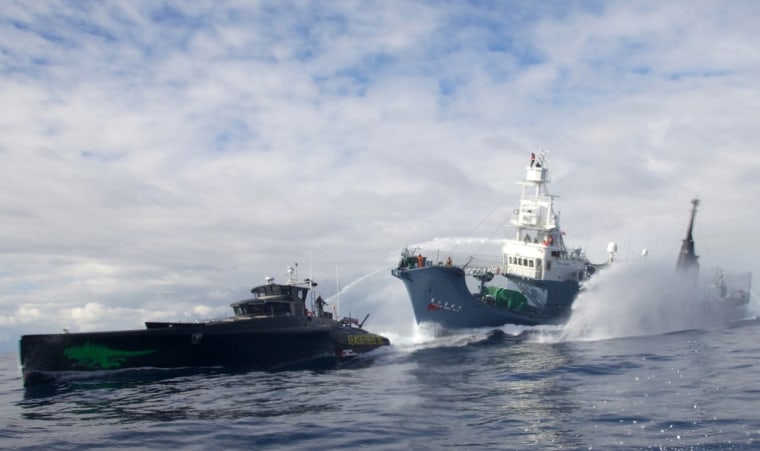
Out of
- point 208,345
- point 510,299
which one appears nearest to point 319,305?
point 208,345

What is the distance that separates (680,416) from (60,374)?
27.4m

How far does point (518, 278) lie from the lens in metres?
54.4

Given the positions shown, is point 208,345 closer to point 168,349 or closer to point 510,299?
point 168,349

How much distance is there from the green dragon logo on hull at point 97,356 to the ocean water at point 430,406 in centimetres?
100

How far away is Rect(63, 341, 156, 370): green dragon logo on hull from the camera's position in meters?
31.4

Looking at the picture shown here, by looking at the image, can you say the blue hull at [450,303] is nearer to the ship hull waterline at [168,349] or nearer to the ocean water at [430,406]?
the ocean water at [430,406]

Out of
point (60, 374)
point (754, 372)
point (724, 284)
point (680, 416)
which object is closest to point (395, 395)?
point (680, 416)

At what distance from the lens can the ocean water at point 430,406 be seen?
16.4 metres

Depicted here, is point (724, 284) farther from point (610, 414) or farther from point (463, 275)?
point (610, 414)

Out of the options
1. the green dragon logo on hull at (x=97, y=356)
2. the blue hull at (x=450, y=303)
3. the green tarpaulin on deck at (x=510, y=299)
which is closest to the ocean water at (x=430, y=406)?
the green dragon logo on hull at (x=97, y=356)

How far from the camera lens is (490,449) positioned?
1518 centimetres

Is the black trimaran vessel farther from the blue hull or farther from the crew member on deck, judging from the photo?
the blue hull

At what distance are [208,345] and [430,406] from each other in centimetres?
1547

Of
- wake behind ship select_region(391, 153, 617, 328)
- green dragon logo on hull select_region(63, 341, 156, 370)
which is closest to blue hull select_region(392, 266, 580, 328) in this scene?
wake behind ship select_region(391, 153, 617, 328)
